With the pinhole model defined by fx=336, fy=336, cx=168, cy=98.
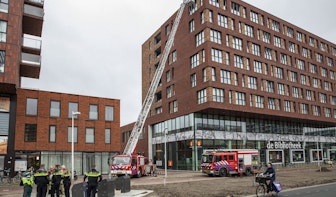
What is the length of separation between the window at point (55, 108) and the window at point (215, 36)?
2345cm

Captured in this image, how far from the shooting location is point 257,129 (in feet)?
185

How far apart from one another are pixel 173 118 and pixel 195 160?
9408mm

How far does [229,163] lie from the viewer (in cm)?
3550

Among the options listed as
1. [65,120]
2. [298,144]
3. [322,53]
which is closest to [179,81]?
[65,120]

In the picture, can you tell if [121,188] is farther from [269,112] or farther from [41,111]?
[269,112]

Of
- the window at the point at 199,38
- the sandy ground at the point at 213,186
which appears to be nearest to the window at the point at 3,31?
the sandy ground at the point at 213,186

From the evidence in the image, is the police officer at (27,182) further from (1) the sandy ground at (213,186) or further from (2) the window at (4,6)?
(2) the window at (4,6)

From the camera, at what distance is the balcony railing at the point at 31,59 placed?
117ft

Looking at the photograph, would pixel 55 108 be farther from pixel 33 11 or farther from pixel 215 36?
pixel 215 36

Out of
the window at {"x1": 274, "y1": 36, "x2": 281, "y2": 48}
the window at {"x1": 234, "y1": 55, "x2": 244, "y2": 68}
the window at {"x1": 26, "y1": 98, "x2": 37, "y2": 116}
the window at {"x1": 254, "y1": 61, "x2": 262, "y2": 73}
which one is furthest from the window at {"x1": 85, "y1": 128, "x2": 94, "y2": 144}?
the window at {"x1": 274, "y1": 36, "x2": 281, "y2": 48}

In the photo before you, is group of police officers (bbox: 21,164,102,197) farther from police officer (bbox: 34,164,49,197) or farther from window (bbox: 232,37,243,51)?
window (bbox: 232,37,243,51)

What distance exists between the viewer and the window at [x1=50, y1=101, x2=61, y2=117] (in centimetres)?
3763

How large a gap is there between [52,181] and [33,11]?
2579 centimetres

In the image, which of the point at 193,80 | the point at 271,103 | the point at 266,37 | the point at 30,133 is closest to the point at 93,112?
the point at 30,133
